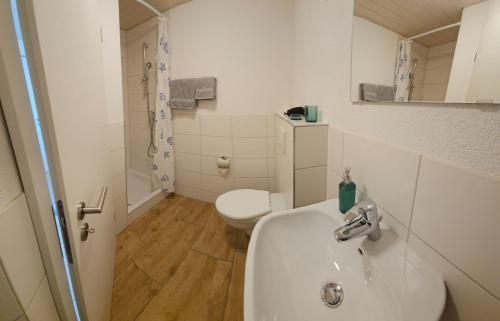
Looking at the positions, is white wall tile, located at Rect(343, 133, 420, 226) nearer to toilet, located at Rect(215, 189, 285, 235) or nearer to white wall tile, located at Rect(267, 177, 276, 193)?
toilet, located at Rect(215, 189, 285, 235)

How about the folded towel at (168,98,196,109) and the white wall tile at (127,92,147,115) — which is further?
the white wall tile at (127,92,147,115)

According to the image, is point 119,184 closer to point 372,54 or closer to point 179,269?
point 179,269

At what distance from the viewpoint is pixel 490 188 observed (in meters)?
0.33

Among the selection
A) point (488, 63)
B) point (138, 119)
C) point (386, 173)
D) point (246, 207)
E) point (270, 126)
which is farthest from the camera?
point (138, 119)

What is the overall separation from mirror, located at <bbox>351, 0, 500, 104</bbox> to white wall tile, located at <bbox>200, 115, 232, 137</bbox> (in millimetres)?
1378

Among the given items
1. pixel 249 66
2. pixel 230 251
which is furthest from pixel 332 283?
pixel 249 66

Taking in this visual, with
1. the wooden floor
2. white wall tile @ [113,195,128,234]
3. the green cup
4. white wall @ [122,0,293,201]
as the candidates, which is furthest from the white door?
white wall @ [122,0,293,201]

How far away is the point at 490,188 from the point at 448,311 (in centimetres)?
29

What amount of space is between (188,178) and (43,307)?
1.85 m

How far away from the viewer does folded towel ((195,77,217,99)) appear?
1854 millimetres

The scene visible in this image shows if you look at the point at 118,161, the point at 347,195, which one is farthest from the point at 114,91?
the point at 347,195

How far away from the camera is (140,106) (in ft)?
8.48

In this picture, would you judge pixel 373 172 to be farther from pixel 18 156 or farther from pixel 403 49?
pixel 18 156

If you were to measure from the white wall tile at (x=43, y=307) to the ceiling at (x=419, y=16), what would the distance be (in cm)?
110
